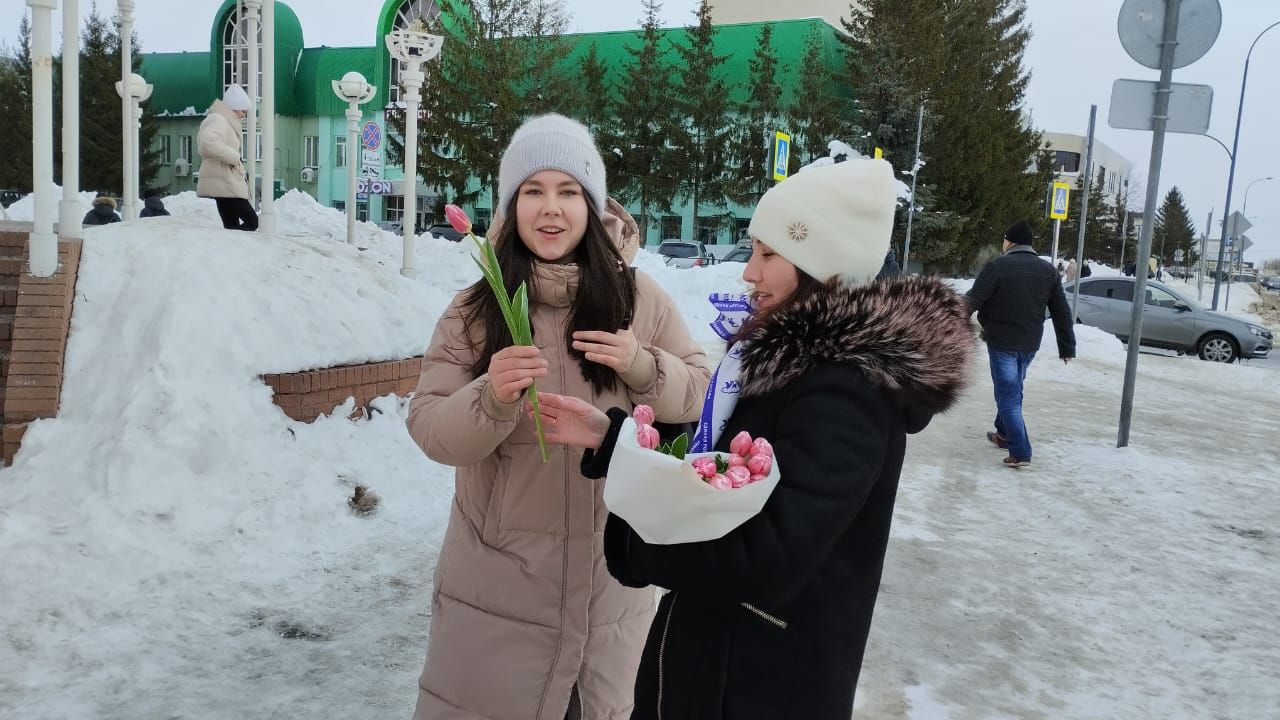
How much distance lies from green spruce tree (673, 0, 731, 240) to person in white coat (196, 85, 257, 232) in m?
35.6

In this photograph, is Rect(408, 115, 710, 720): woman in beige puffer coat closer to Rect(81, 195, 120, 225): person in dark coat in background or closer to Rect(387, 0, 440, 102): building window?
Rect(81, 195, 120, 225): person in dark coat in background

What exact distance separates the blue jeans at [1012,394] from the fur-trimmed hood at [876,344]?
19.8ft

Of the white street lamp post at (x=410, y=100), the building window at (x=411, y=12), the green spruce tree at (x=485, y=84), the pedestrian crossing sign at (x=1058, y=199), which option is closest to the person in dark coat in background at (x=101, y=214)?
the white street lamp post at (x=410, y=100)

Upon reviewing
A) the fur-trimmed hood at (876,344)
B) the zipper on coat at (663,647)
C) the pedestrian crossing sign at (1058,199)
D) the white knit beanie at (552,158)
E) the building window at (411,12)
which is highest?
the building window at (411,12)

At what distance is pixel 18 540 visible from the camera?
153 inches

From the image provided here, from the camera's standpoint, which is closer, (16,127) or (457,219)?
(457,219)

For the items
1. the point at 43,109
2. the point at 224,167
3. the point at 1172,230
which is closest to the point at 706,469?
the point at 43,109

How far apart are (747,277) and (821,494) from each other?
0.51m

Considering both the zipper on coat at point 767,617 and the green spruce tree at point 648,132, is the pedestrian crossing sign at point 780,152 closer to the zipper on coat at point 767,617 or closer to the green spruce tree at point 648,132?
the zipper on coat at point 767,617

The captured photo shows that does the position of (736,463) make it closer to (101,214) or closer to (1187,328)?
(101,214)

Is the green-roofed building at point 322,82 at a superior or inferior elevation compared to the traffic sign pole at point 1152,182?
superior

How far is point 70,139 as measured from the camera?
5.84m

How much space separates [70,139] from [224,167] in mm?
2842

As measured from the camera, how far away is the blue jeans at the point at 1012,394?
7238 mm
